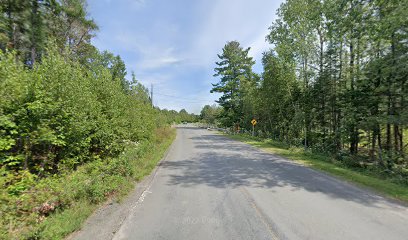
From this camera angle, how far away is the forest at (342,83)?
1030 cm

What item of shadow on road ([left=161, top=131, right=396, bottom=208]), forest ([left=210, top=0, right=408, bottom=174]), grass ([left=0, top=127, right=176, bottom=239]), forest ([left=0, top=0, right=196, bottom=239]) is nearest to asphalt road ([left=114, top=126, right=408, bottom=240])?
shadow on road ([left=161, top=131, right=396, bottom=208])

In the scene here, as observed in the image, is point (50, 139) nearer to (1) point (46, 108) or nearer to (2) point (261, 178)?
(1) point (46, 108)

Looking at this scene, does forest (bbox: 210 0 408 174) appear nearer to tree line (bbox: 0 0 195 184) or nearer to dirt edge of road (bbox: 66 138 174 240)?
dirt edge of road (bbox: 66 138 174 240)

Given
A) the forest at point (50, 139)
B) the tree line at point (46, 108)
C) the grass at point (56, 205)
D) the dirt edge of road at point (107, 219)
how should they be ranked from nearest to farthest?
the grass at point (56, 205), the dirt edge of road at point (107, 219), the forest at point (50, 139), the tree line at point (46, 108)

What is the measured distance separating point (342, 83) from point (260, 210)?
57.4ft

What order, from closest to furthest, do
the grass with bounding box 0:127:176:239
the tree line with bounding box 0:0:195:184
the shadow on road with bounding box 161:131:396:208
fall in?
the grass with bounding box 0:127:176:239 < the tree line with bounding box 0:0:195:184 < the shadow on road with bounding box 161:131:396:208

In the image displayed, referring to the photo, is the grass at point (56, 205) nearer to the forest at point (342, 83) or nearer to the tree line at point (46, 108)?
the tree line at point (46, 108)

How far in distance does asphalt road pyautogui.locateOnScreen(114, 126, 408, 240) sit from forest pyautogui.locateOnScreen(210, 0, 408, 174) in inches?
171

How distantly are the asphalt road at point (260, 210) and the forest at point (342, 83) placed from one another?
4.34 metres

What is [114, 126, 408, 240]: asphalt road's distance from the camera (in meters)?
3.83

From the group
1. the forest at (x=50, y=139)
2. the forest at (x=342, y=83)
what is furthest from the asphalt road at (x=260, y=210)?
the forest at (x=342, y=83)

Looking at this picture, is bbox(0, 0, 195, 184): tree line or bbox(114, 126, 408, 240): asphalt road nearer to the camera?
bbox(114, 126, 408, 240): asphalt road

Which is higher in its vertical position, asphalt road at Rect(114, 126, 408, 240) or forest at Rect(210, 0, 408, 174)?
forest at Rect(210, 0, 408, 174)

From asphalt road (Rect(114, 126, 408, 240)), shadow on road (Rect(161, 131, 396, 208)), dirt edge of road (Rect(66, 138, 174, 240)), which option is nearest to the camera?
dirt edge of road (Rect(66, 138, 174, 240))
